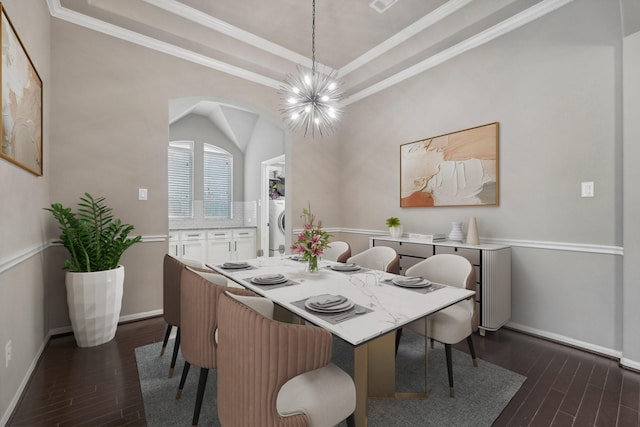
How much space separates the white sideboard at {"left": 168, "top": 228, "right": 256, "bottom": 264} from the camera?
499 cm

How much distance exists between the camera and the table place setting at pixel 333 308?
1332 mm

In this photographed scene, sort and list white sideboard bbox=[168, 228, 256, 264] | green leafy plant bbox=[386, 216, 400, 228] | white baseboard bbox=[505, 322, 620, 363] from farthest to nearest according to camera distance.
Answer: white sideboard bbox=[168, 228, 256, 264]
green leafy plant bbox=[386, 216, 400, 228]
white baseboard bbox=[505, 322, 620, 363]

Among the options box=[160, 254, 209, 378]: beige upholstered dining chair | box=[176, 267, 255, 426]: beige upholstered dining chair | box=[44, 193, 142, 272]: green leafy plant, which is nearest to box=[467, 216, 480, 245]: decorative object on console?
box=[176, 267, 255, 426]: beige upholstered dining chair

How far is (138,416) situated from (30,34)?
2.67 meters

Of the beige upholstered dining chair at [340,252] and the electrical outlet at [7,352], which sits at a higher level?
the beige upholstered dining chair at [340,252]

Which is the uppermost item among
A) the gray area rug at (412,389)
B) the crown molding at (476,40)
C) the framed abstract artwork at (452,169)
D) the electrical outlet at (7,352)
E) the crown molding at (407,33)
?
the crown molding at (407,33)

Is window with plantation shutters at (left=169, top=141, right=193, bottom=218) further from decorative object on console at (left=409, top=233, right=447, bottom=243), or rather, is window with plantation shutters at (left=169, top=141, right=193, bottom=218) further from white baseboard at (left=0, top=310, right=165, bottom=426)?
decorative object on console at (left=409, top=233, right=447, bottom=243)

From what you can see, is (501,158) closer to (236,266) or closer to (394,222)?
(394,222)

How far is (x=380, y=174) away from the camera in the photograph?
4172 millimetres

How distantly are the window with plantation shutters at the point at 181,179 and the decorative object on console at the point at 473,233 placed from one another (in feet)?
16.9

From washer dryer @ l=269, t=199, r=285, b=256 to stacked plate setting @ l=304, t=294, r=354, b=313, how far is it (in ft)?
15.6

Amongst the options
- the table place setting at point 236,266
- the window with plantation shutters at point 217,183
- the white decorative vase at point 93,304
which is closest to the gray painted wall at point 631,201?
the table place setting at point 236,266

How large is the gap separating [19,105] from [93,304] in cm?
154

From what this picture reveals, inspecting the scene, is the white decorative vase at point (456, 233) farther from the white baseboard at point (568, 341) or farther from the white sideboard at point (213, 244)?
the white sideboard at point (213, 244)
